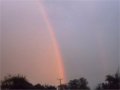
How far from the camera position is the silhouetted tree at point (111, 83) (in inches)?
719

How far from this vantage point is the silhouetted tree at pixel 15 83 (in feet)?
58.1

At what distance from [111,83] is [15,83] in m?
4.26

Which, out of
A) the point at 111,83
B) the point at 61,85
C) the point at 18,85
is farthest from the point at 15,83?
the point at 111,83

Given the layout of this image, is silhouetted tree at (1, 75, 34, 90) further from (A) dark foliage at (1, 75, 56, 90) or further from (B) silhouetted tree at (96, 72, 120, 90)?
(B) silhouetted tree at (96, 72, 120, 90)

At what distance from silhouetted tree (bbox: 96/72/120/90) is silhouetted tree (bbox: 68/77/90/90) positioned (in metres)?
0.59

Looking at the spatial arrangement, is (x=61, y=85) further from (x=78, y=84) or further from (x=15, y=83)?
(x=15, y=83)

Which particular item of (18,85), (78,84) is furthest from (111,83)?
(18,85)

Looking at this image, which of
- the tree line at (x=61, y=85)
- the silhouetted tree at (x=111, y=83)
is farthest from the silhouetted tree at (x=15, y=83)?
the silhouetted tree at (x=111, y=83)

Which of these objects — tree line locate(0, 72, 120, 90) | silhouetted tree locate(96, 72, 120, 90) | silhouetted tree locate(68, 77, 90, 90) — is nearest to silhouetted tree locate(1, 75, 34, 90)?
tree line locate(0, 72, 120, 90)

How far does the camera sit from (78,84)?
18.3 metres

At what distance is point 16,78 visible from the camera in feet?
60.2

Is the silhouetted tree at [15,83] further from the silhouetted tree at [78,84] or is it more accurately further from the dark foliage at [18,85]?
the silhouetted tree at [78,84]

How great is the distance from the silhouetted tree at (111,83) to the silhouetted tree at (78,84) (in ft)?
1.93

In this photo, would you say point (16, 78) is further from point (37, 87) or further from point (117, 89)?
point (117, 89)
